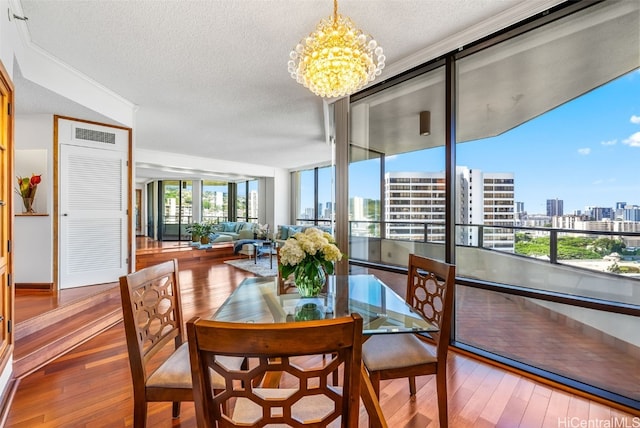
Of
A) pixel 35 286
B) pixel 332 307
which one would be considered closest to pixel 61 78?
pixel 35 286

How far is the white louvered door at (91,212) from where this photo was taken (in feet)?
11.5

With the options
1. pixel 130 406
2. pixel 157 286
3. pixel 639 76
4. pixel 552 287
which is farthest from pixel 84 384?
pixel 639 76

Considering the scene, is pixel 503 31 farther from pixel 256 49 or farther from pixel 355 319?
pixel 355 319

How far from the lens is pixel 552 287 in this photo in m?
2.16

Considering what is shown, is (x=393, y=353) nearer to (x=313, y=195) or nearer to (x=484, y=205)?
(x=484, y=205)

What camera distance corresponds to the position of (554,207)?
7.21 feet

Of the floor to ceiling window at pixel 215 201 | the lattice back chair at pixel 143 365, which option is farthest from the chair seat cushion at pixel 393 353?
the floor to ceiling window at pixel 215 201

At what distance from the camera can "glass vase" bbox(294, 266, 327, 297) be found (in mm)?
1603

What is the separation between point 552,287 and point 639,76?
148cm

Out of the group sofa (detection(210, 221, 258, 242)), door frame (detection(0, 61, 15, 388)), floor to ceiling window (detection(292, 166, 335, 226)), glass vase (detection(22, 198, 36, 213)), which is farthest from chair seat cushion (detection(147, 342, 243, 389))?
sofa (detection(210, 221, 258, 242))

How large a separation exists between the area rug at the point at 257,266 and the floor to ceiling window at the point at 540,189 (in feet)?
10.3

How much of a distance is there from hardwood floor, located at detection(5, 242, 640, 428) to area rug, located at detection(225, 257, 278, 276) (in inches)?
134

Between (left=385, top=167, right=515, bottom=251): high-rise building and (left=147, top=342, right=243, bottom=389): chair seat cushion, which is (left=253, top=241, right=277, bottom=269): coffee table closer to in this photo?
(left=385, top=167, right=515, bottom=251): high-rise building

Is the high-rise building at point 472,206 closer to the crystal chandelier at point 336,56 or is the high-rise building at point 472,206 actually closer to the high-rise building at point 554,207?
the high-rise building at point 554,207
